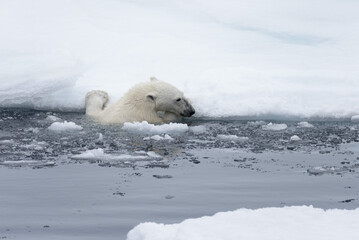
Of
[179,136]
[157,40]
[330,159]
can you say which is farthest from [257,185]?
[157,40]

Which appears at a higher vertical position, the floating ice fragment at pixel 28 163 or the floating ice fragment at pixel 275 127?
the floating ice fragment at pixel 275 127

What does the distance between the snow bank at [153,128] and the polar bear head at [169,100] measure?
2.87 feet

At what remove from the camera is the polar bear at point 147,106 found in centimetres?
1105

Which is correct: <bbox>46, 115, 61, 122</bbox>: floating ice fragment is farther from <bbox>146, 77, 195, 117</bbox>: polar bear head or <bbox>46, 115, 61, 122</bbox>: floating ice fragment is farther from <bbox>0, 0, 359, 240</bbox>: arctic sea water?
<bbox>146, 77, 195, 117</bbox>: polar bear head

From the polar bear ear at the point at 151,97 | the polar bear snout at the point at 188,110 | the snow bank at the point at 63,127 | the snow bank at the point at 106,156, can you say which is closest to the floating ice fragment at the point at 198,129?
the polar bear snout at the point at 188,110

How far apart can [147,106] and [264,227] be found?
706cm

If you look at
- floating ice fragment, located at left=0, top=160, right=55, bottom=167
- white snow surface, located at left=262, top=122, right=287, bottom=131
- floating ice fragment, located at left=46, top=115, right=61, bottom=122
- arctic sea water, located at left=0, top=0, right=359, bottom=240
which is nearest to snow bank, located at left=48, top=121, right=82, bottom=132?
arctic sea water, located at left=0, top=0, right=359, bottom=240

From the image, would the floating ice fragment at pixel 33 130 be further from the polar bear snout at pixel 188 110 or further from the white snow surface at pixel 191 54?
the polar bear snout at pixel 188 110

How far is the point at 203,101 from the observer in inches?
448

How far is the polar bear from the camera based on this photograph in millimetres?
11055

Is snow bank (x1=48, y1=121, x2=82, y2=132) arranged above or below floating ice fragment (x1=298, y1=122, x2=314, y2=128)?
below

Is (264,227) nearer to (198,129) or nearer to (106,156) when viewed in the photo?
(106,156)

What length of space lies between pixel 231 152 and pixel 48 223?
12.1ft

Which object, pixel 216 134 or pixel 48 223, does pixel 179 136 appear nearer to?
pixel 216 134
